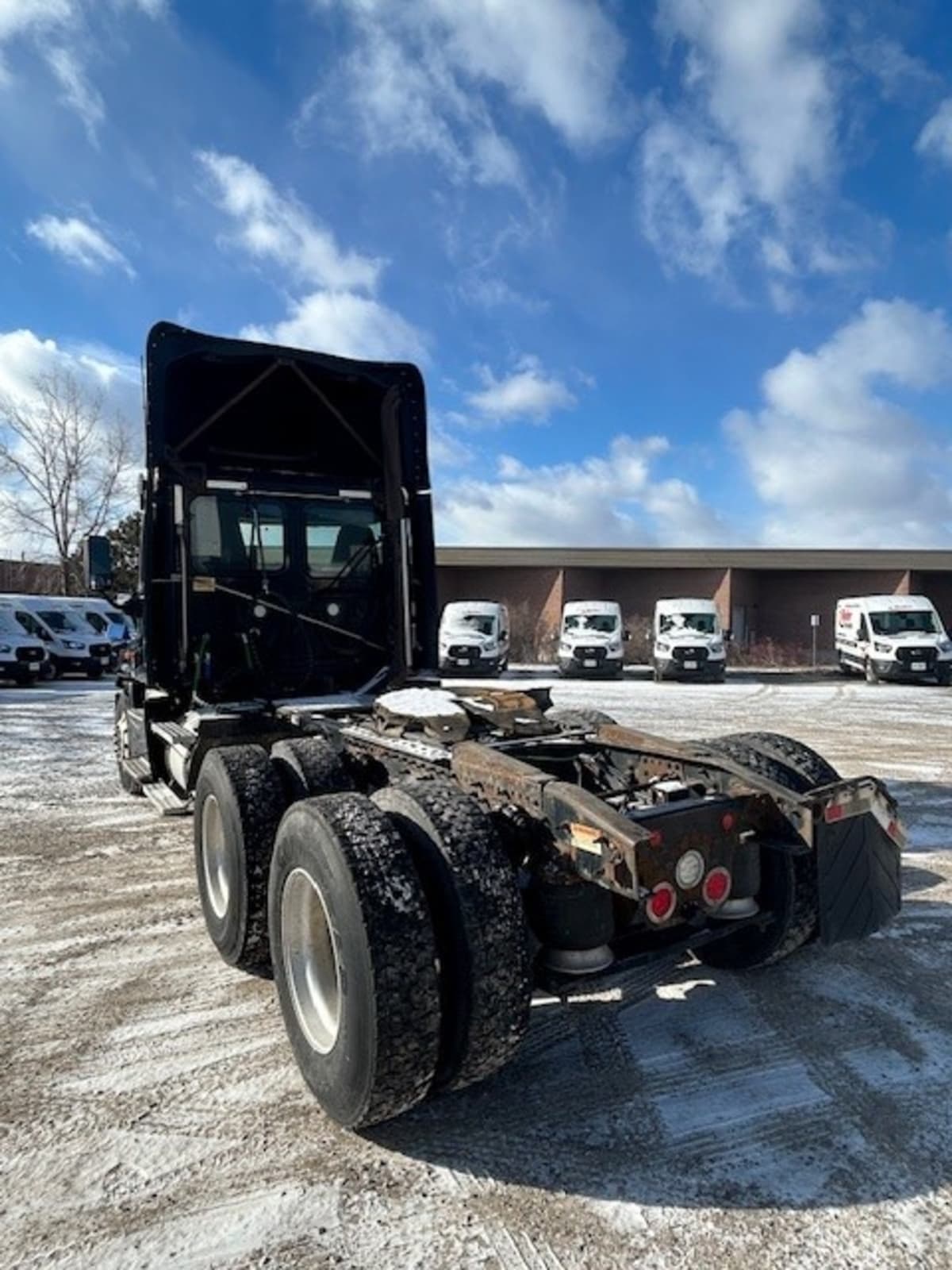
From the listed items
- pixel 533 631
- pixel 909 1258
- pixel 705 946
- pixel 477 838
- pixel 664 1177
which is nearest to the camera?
pixel 909 1258

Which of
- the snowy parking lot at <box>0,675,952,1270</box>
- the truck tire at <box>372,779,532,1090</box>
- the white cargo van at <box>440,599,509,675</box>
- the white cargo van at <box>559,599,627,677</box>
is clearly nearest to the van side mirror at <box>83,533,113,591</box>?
the snowy parking lot at <box>0,675,952,1270</box>

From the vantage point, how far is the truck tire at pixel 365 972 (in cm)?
250

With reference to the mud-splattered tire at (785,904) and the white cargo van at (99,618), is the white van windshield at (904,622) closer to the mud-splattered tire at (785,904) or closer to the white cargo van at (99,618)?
the white cargo van at (99,618)

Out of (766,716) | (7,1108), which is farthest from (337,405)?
(766,716)

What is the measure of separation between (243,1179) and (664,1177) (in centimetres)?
131

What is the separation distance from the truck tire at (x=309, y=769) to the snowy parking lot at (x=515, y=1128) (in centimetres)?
96

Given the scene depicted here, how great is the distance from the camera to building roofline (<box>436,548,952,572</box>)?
3562cm

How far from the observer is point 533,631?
36.1m

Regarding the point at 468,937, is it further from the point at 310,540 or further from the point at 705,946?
the point at 310,540

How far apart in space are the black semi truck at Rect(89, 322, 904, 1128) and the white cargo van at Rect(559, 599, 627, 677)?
61.2ft

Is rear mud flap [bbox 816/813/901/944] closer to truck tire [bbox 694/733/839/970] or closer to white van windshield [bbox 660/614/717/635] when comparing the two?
truck tire [bbox 694/733/839/970]

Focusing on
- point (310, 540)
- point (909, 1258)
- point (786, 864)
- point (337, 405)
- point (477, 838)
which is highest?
point (337, 405)

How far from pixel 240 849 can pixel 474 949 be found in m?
1.67

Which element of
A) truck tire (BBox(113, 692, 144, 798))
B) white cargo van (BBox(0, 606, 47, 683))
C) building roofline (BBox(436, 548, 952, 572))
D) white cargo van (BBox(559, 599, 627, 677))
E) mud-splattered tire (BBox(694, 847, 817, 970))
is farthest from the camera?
building roofline (BBox(436, 548, 952, 572))
